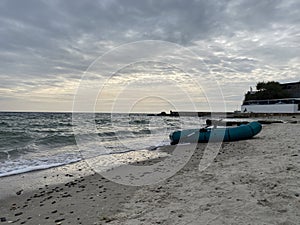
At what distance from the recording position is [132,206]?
4.70 metres

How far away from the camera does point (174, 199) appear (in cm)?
469

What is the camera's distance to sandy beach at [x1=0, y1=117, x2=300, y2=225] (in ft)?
12.1

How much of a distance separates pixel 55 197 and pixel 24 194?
1.14 meters

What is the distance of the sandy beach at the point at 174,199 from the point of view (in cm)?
367

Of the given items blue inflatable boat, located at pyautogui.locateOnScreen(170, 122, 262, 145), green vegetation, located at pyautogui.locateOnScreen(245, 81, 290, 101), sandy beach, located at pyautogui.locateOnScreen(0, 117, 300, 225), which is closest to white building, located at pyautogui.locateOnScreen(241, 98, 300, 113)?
green vegetation, located at pyautogui.locateOnScreen(245, 81, 290, 101)

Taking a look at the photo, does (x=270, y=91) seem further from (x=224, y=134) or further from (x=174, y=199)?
(x=174, y=199)

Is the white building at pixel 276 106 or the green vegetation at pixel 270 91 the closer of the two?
the white building at pixel 276 106

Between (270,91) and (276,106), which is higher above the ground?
(270,91)

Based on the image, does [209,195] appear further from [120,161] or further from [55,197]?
[120,161]

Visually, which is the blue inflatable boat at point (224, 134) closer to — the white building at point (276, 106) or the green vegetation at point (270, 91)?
the white building at point (276, 106)

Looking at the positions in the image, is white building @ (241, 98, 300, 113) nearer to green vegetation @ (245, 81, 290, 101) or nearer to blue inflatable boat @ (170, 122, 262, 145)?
green vegetation @ (245, 81, 290, 101)

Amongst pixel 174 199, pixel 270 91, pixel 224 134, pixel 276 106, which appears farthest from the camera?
pixel 270 91

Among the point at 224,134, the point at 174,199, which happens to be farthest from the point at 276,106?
the point at 174,199

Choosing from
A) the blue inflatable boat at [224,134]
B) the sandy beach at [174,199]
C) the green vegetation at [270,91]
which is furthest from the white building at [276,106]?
the sandy beach at [174,199]
